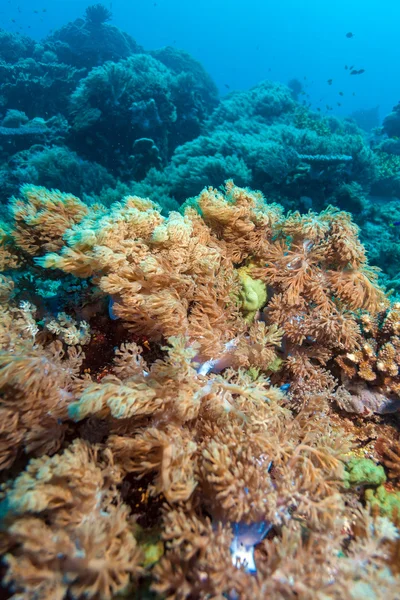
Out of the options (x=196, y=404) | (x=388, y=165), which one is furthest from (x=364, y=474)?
(x=388, y=165)

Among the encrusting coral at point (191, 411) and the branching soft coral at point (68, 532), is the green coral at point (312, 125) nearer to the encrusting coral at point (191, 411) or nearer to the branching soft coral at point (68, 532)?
the encrusting coral at point (191, 411)

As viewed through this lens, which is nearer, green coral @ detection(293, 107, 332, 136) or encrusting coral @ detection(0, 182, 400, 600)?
encrusting coral @ detection(0, 182, 400, 600)

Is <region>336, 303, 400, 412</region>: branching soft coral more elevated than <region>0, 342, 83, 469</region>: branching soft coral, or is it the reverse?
<region>336, 303, 400, 412</region>: branching soft coral

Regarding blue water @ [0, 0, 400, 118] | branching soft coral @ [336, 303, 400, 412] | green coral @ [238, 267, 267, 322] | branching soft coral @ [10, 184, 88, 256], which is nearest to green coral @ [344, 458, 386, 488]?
branching soft coral @ [336, 303, 400, 412]

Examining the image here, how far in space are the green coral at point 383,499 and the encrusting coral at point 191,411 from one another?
0.35ft

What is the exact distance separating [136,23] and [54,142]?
12037 centimetres

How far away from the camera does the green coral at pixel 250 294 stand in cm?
296

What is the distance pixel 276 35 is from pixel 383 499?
513 feet

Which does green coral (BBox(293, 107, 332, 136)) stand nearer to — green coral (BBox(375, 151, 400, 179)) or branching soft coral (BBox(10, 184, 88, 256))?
green coral (BBox(375, 151, 400, 179))

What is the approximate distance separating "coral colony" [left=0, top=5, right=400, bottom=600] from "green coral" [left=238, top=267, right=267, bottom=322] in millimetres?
21

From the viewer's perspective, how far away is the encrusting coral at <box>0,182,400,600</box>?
1589 mm

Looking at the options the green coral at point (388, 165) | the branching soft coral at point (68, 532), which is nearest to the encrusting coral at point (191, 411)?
the branching soft coral at point (68, 532)

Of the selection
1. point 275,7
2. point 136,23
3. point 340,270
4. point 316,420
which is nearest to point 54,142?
point 340,270

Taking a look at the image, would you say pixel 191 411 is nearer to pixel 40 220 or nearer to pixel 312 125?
pixel 40 220
